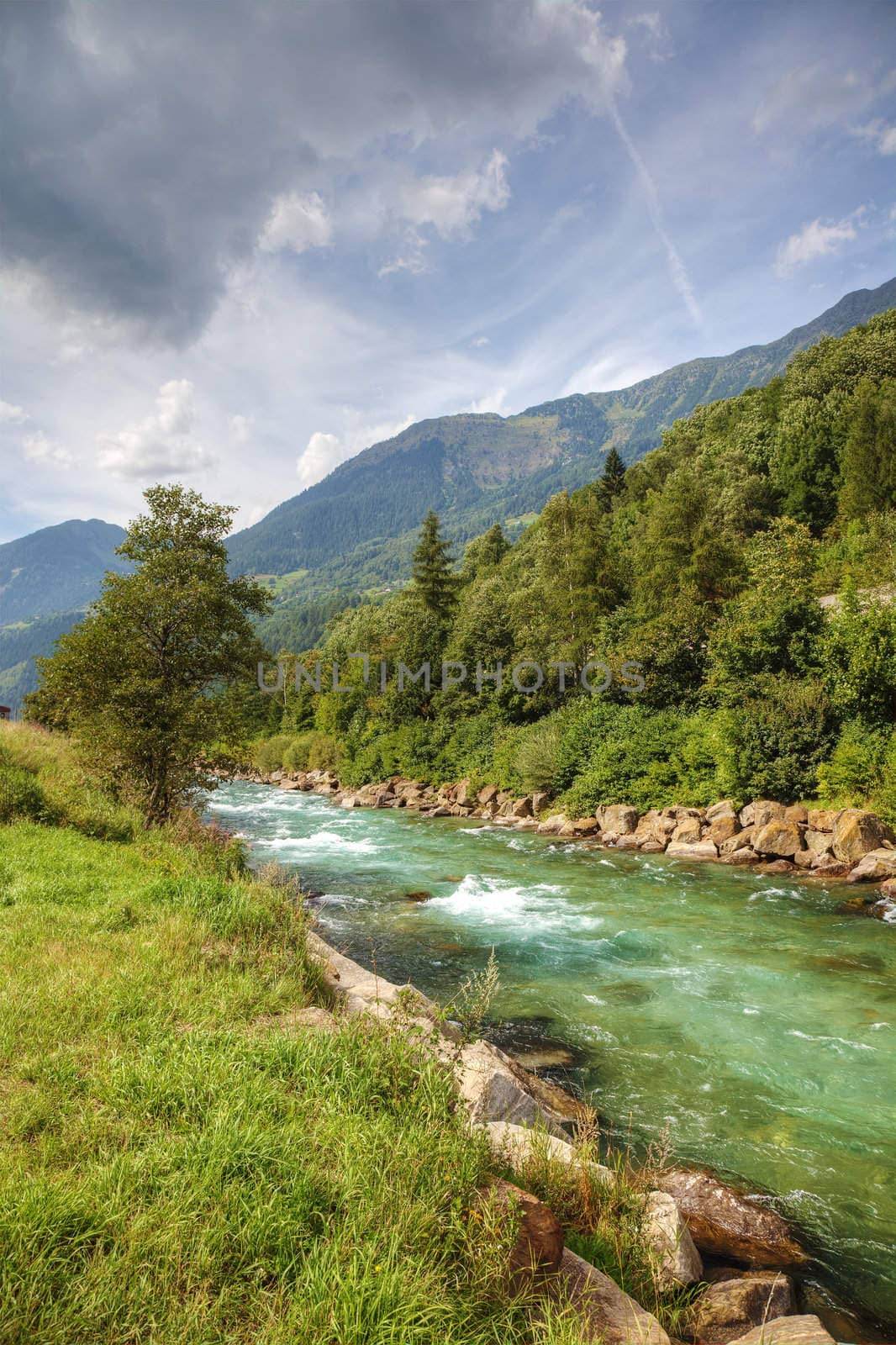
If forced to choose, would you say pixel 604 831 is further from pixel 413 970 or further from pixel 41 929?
pixel 41 929

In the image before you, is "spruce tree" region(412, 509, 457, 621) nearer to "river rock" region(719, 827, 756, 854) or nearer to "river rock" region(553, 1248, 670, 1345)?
"river rock" region(719, 827, 756, 854)

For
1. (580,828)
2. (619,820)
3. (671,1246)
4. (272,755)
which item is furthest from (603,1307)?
(272,755)

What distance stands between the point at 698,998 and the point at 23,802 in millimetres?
13380

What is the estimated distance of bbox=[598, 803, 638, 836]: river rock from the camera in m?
22.0

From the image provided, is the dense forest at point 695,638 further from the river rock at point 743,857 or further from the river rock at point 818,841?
the river rock at point 743,857

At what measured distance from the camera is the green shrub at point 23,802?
12.1m

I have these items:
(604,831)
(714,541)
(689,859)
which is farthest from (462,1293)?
(714,541)

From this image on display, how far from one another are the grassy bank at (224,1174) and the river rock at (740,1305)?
1.89 ft

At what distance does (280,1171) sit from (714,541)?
34.3m

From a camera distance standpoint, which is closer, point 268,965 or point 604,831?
point 268,965

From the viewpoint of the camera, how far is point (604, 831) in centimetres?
2244

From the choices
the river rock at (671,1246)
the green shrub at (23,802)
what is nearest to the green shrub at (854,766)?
the river rock at (671,1246)

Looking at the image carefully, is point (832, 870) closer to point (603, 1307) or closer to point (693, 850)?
point (693, 850)

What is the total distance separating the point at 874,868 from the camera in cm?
1491
